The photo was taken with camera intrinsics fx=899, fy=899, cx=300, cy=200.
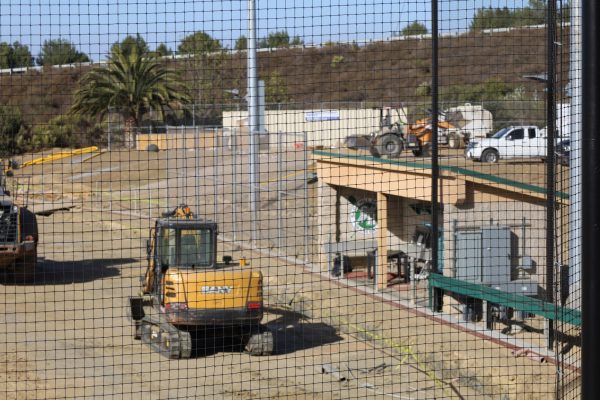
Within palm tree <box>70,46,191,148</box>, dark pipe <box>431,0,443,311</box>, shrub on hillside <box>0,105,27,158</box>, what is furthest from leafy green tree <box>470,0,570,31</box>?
palm tree <box>70,46,191,148</box>

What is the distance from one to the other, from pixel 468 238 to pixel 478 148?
29.3 feet

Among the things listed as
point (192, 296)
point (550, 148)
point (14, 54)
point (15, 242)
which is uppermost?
point (14, 54)

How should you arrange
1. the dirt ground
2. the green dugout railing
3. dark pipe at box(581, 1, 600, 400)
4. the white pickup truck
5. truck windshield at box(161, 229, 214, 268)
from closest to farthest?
dark pipe at box(581, 1, 600, 400), the dirt ground, the green dugout railing, truck windshield at box(161, 229, 214, 268), the white pickup truck

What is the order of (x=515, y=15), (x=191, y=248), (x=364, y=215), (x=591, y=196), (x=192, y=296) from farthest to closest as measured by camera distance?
(x=364, y=215) → (x=515, y=15) → (x=191, y=248) → (x=192, y=296) → (x=591, y=196)

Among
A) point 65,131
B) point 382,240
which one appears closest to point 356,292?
point 382,240

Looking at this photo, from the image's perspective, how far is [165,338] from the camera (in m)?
9.62

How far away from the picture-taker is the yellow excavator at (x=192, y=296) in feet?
30.7

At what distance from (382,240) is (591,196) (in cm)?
952

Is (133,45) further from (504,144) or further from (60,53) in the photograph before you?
(60,53)

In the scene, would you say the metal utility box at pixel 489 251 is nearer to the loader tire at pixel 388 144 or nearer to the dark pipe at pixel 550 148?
the dark pipe at pixel 550 148

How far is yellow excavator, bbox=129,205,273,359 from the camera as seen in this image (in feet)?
30.7

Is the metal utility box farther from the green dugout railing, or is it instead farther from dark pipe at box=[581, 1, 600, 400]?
dark pipe at box=[581, 1, 600, 400]

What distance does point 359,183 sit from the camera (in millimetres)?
13023

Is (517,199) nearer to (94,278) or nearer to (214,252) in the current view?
(214,252)
